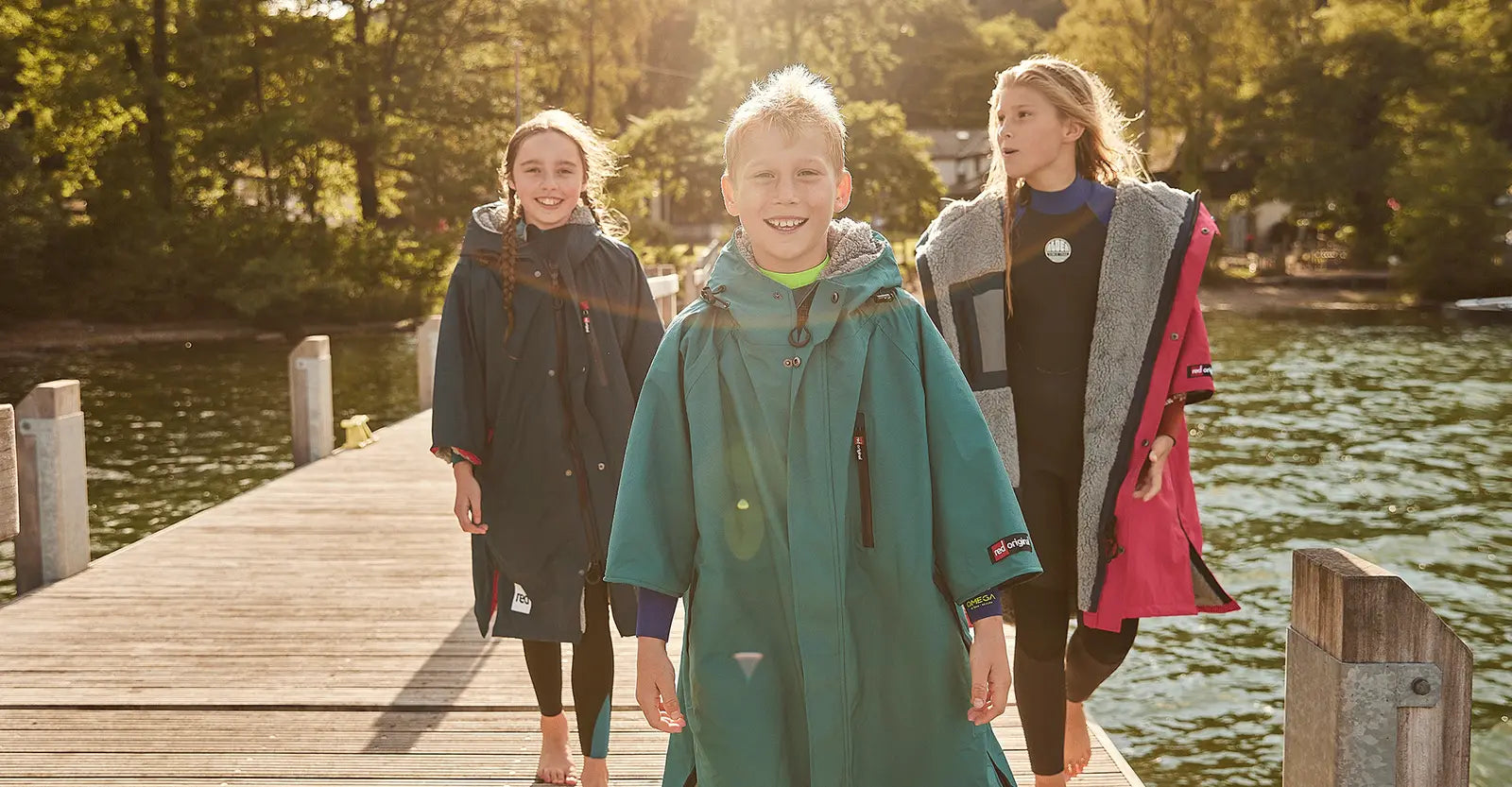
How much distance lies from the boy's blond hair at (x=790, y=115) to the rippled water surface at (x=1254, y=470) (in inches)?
191

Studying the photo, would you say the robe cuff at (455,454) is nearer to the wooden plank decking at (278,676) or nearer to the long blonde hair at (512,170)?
the long blonde hair at (512,170)

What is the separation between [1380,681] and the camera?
217 centimetres

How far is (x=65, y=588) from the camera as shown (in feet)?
20.1

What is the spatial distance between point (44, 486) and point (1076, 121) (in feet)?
16.6

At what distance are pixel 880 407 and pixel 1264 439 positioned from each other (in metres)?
15.6

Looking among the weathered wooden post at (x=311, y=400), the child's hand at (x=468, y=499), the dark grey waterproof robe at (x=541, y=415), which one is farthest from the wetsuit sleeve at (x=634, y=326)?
the weathered wooden post at (x=311, y=400)

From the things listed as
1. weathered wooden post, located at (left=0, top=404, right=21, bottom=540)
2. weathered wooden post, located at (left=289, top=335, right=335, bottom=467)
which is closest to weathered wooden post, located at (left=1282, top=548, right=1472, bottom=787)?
weathered wooden post, located at (left=0, top=404, right=21, bottom=540)

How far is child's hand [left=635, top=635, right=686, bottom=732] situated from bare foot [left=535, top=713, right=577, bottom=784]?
5.47 feet

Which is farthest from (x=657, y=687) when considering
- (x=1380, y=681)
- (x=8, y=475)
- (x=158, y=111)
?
(x=158, y=111)

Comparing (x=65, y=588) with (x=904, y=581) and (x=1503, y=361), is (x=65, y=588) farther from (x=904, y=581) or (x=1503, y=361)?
(x=1503, y=361)

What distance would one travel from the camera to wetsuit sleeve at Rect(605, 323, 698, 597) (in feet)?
7.12

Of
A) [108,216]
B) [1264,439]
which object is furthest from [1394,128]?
[108,216]

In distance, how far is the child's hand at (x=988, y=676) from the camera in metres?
2.13

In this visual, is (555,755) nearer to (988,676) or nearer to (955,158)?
(988,676)
